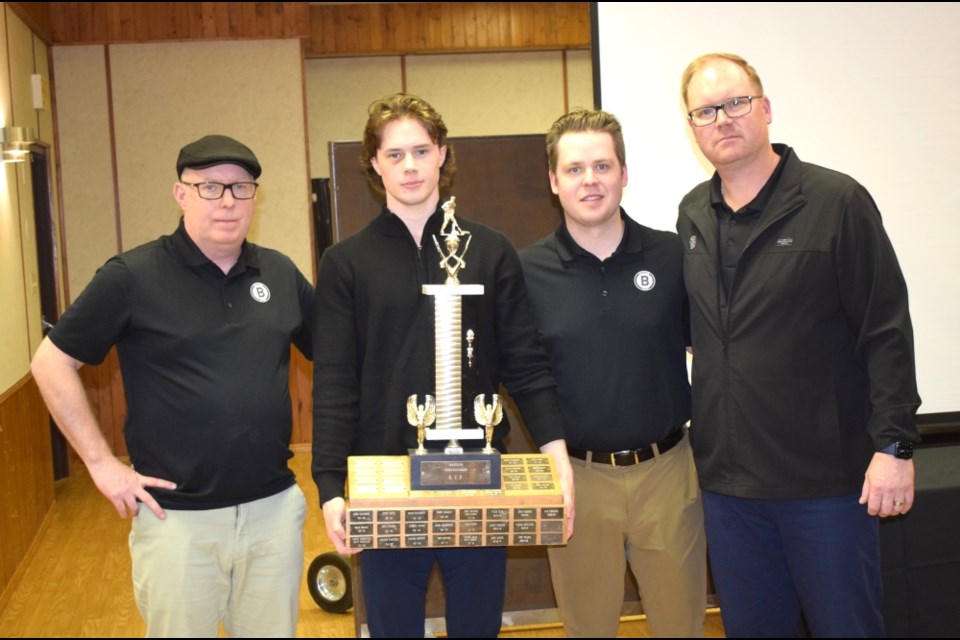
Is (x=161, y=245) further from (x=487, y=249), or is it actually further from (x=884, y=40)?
(x=884, y=40)

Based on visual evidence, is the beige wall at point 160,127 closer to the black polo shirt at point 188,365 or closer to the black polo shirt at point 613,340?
the black polo shirt at point 188,365

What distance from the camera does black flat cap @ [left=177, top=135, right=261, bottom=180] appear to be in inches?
91.8

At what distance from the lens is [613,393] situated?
2.40 m

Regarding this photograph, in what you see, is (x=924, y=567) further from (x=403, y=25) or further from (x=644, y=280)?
(x=403, y=25)

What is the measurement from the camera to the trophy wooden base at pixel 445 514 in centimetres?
201

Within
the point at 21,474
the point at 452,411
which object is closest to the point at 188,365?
the point at 452,411

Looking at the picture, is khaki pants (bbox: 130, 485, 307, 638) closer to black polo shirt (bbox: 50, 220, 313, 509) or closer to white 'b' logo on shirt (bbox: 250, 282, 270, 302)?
black polo shirt (bbox: 50, 220, 313, 509)

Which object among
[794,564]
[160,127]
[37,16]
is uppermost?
[37,16]

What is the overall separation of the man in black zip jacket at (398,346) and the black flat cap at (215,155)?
33cm

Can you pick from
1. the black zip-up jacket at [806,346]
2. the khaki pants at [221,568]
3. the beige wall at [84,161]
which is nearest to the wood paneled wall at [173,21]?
the beige wall at [84,161]

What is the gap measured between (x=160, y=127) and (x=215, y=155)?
5355 mm

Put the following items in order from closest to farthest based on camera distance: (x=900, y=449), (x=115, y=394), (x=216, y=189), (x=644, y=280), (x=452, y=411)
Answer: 1. (x=452, y=411)
2. (x=900, y=449)
3. (x=216, y=189)
4. (x=644, y=280)
5. (x=115, y=394)

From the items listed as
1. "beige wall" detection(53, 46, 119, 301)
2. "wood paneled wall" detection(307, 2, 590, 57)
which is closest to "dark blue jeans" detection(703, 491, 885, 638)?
"beige wall" detection(53, 46, 119, 301)

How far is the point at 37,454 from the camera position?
5.57 metres
